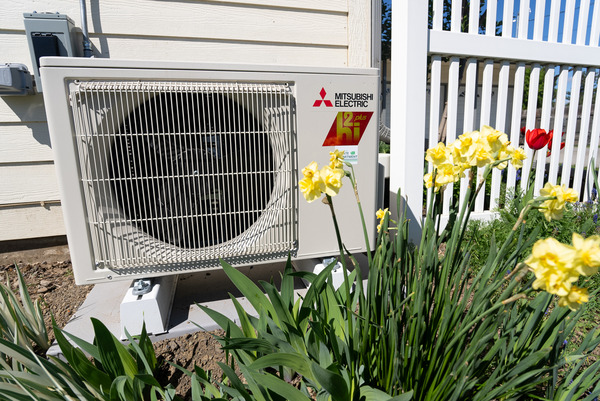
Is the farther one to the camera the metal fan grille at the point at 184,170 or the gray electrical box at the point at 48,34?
the gray electrical box at the point at 48,34

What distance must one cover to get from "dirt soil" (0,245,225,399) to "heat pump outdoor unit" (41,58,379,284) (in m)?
0.31

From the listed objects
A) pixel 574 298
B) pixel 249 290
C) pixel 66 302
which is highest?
pixel 574 298

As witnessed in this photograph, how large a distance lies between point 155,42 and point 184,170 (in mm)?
1204

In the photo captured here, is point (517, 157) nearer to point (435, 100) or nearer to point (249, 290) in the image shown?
point (249, 290)

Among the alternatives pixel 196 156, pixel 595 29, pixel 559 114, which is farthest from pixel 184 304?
pixel 595 29

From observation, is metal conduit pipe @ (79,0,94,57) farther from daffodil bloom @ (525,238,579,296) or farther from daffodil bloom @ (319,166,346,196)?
daffodil bloom @ (525,238,579,296)

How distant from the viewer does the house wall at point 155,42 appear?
1990mm

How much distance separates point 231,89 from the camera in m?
1.31

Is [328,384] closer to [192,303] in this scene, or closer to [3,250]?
[192,303]

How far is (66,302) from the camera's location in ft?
5.90

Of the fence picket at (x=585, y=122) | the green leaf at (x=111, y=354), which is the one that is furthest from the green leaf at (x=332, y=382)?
the fence picket at (x=585, y=122)

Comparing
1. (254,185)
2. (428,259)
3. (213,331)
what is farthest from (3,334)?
(428,259)

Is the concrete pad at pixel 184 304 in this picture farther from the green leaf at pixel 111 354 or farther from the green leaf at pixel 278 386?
the green leaf at pixel 278 386

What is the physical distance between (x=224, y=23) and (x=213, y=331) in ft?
5.97
